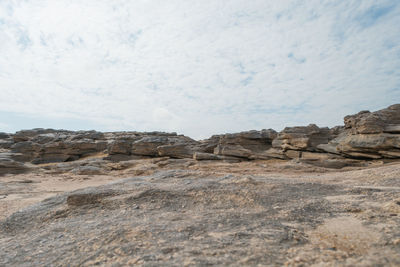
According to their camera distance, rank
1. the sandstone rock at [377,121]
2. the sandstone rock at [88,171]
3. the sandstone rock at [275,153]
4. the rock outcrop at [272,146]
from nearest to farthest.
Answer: the sandstone rock at [377,121]
the rock outcrop at [272,146]
the sandstone rock at [88,171]
the sandstone rock at [275,153]

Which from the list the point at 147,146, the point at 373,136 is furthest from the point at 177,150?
the point at 373,136

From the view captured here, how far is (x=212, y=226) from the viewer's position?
150 inches

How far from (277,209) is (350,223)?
116 cm

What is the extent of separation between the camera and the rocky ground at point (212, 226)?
2783 millimetres

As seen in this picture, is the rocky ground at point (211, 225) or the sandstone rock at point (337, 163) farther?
the sandstone rock at point (337, 163)

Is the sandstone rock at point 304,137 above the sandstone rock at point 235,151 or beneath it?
above

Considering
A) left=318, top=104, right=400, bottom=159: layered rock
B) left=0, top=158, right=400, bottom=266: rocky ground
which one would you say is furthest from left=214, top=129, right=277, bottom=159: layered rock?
left=0, top=158, right=400, bottom=266: rocky ground

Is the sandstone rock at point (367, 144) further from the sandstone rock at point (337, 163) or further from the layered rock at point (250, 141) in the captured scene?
the layered rock at point (250, 141)

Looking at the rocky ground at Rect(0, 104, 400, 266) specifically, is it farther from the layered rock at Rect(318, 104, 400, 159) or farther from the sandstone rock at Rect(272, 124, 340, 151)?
the sandstone rock at Rect(272, 124, 340, 151)

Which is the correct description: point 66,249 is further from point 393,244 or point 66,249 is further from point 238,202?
point 393,244

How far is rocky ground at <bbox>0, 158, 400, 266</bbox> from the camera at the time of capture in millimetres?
2783

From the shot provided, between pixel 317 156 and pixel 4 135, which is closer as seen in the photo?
pixel 317 156

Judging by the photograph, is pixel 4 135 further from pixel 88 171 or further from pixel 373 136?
pixel 373 136

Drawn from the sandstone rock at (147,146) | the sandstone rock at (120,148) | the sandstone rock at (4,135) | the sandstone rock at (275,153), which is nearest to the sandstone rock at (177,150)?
the sandstone rock at (147,146)
